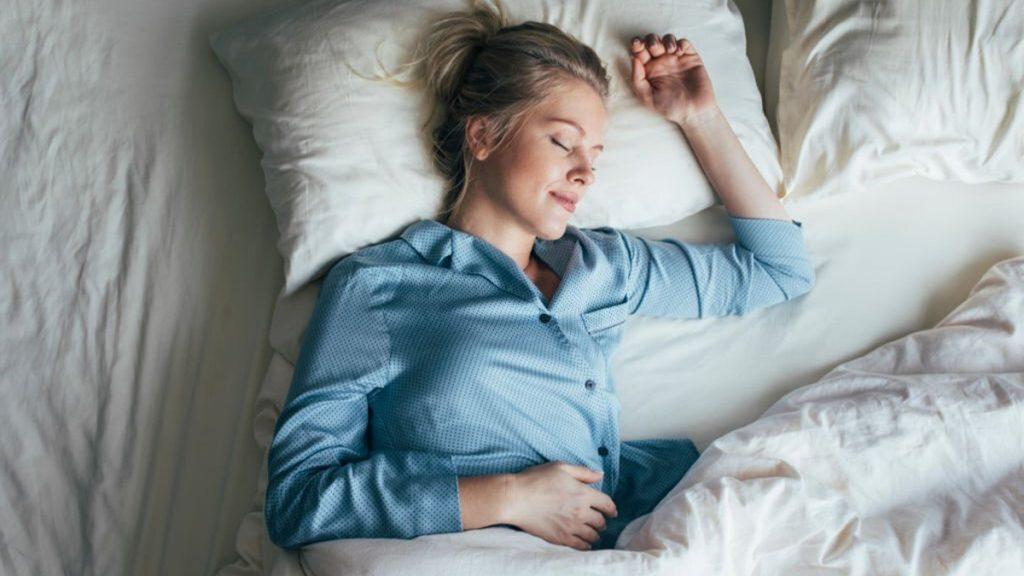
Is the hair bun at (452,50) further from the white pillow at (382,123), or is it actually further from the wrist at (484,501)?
the wrist at (484,501)

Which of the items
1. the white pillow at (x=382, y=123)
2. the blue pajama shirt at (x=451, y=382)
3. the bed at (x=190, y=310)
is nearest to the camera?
the blue pajama shirt at (x=451, y=382)

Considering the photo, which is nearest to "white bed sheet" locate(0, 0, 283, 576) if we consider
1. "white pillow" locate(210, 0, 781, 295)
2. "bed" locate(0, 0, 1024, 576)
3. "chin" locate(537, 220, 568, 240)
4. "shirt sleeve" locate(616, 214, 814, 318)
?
"bed" locate(0, 0, 1024, 576)

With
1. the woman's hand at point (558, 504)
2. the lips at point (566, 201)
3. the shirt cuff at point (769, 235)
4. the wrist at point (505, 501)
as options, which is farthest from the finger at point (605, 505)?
the shirt cuff at point (769, 235)

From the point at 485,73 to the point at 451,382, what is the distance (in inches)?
18.3

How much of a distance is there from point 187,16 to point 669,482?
1.10 meters

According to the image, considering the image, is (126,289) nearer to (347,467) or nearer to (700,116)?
(347,467)

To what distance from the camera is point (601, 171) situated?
171 centimetres

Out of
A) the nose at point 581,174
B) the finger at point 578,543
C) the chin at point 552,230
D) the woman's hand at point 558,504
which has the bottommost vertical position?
the finger at point 578,543

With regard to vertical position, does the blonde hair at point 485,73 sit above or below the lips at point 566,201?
above

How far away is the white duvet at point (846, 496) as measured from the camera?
3.98ft

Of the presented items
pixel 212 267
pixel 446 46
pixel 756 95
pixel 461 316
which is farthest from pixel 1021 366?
pixel 212 267

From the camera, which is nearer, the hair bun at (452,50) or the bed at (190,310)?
the bed at (190,310)

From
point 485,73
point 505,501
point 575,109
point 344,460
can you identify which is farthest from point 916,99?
point 344,460

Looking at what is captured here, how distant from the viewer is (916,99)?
1753mm
